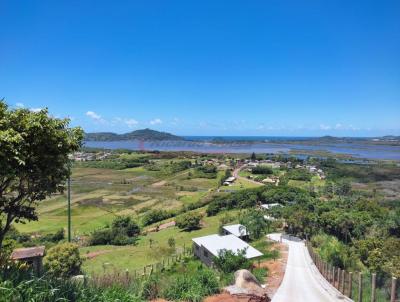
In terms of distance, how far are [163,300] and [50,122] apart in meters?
6.48

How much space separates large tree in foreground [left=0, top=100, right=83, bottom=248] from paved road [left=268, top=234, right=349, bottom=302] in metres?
12.0

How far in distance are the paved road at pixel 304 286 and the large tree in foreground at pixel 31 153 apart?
12016mm

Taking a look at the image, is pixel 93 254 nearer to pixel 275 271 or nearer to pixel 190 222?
pixel 190 222

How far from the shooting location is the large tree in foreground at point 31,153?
7785mm

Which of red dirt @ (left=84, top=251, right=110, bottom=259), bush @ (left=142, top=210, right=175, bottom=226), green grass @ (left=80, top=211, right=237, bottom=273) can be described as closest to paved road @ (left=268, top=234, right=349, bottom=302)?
green grass @ (left=80, top=211, right=237, bottom=273)

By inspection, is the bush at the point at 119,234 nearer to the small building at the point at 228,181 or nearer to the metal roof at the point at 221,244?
the metal roof at the point at 221,244

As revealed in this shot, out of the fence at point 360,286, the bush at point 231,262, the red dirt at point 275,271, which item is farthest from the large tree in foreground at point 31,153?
the bush at point 231,262

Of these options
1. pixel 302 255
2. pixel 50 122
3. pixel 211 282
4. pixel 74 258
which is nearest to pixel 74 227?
pixel 74 258

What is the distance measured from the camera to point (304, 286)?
60.4ft

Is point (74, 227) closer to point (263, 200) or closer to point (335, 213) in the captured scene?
point (263, 200)

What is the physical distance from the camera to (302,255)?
27359mm

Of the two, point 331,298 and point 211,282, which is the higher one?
→ point 211,282

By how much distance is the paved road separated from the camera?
16.2m

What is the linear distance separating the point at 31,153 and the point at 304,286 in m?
15.9
